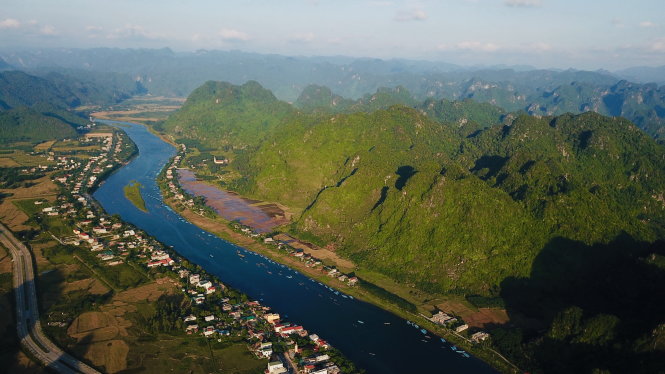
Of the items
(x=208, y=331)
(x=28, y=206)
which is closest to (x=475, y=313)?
(x=208, y=331)

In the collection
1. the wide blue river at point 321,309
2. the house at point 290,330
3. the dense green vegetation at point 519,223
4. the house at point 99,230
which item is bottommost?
the wide blue river at point 321,309

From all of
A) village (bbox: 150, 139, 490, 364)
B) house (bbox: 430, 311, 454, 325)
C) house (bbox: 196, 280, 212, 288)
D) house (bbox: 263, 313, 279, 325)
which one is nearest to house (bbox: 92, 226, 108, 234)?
village (bbox: 150, 139, 490, 364)

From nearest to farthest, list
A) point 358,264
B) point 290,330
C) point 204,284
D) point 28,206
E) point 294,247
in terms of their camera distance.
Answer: point 290,330, point 204,284, point 358,264, point 294,247, point 28,206

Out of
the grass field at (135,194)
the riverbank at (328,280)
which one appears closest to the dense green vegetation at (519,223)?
the riverbank at (328,280)

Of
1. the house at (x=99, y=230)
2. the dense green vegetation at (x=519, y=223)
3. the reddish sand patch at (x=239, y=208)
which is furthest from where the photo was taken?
the reddish sand patch at (x=239, y=208)

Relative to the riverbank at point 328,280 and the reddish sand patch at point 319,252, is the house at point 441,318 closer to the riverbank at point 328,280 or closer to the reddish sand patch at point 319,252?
the riverbank at point 328,280

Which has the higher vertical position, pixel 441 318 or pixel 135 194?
pixel 135 194

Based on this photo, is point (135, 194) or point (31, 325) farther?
point (135, 194)

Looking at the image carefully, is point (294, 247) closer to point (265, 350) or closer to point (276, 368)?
point (265, 350)
